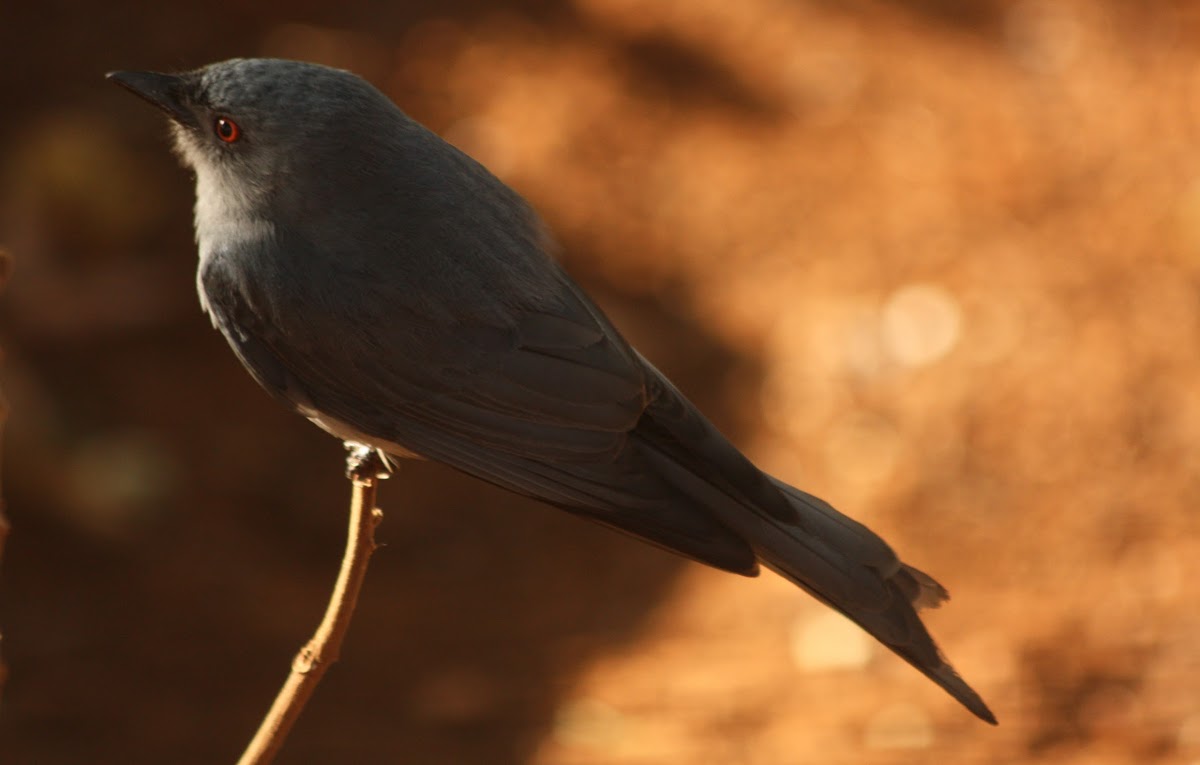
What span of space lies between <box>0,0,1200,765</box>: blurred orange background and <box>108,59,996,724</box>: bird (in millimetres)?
2123

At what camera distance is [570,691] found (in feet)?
16.4

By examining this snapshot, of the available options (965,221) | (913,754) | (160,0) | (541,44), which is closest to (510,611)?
(913,754)

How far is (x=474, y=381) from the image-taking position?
2.94 meters

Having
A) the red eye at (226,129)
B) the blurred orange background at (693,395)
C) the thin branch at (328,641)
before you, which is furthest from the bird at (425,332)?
the blurred orange background at (693,395)

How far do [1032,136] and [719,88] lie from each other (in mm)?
1600

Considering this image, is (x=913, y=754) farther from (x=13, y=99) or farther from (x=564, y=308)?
(x=13, y=99)

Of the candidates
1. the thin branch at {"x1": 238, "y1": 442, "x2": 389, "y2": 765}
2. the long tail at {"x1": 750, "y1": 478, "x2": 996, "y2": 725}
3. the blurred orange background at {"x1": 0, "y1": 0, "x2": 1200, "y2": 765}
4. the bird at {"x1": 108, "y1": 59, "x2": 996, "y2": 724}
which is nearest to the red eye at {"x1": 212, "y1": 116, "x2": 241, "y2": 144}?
the bird at {"x1": 108, "y1": 59, "x2": 996, "y2": 724}

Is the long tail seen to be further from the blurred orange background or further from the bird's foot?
the blurred orange background

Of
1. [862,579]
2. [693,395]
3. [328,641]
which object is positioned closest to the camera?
[328,641]

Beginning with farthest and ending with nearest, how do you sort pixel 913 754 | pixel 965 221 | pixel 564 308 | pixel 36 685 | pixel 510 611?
pixel 965 221 → pixel 510 611 → pixel 36 685 → pixel 913 754 → pixel 564 308

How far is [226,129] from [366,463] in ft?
2.47

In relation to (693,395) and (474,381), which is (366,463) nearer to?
(474,381)

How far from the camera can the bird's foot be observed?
9.25 ft

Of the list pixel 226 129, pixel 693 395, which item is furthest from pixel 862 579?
pixel 693 395
